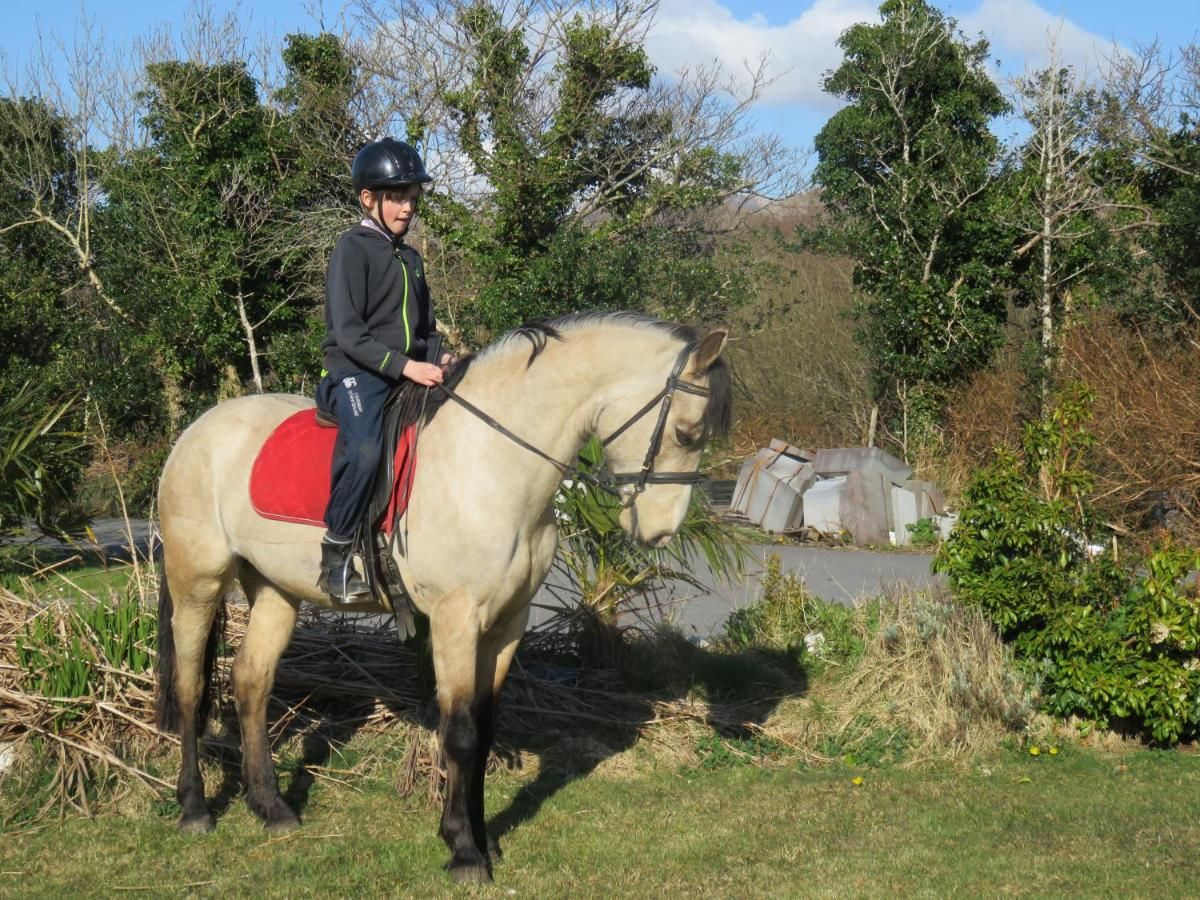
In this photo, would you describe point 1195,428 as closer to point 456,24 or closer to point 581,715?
point 581,715

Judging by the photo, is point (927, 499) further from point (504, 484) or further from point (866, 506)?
point (504, 484)

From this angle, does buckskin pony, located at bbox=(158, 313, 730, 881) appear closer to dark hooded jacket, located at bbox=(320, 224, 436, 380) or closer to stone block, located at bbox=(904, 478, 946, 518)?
dark hooded jacket, located at bbox=(320, 224, 436, 380)

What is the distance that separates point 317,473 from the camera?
209 inches

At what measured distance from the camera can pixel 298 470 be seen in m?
5.37

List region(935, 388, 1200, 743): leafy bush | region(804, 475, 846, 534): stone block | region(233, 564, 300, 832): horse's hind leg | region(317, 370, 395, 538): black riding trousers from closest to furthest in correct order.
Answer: region(317, 370, 395, 538): black riding trousers → region(233, 564, 300, 832): horse's hind leg → region(935, 388, 1200, 743): leafy bush → region(804, 475, 846, 534): stone block

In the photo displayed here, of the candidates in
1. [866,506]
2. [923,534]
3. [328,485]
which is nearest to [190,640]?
[328,485]

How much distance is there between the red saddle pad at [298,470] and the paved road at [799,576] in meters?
2.93

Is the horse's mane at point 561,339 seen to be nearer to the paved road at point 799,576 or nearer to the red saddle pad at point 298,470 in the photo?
the red saddle pad at point 298,470

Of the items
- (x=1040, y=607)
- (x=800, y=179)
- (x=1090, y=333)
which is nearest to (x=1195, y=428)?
(x=1090, y=333)

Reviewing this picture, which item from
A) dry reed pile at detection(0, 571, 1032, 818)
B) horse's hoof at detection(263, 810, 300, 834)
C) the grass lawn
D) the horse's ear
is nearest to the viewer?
the horse's ear

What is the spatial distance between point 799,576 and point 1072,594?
143 inches

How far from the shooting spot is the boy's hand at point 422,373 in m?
5.00

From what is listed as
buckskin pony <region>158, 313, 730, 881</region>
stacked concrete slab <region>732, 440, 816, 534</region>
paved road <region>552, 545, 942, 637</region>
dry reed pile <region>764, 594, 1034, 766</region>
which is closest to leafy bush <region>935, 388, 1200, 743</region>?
dry reed pile <region>764, 594, 1034, 766</region>

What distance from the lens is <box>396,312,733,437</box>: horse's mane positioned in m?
4.65
